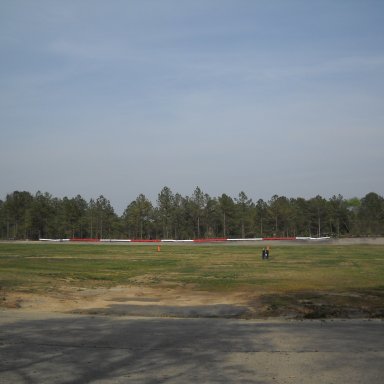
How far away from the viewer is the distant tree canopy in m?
138

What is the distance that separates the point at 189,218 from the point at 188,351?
137m

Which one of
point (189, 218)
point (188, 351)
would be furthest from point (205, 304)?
point (189, 218)

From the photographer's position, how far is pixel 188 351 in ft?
28.3

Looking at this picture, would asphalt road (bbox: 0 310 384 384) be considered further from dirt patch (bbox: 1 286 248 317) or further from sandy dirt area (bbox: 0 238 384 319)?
dirt patch (bbox: 1 286 248 317)

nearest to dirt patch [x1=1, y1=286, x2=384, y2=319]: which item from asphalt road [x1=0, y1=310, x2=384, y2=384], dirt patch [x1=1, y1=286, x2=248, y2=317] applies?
dirt patch [x1=1, y1=286, x2=248, y2=317]

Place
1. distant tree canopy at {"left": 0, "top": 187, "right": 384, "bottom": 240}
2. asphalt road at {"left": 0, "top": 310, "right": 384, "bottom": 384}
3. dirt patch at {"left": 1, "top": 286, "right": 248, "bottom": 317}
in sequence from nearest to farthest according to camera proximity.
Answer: asphalt road at {"left": 0, "top": 310, "right": 384, "bottom": 384}, dirt patch at {"left": 1, "top": 286, "right": 248, "bottom": 317}, distant tree canopy at {"left": 0, "top": 187, "right": 384, "bottom": 240}

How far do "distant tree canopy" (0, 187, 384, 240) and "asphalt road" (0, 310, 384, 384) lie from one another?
125901 millimetres

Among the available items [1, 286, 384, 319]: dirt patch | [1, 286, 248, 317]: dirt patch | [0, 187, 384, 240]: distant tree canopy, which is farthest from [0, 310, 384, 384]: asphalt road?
[0, 187, 384, 240]: distant tree canopy

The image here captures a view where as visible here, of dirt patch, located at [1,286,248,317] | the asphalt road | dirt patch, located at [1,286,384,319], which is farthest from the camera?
dirt patch, located at [1,286,248,317]

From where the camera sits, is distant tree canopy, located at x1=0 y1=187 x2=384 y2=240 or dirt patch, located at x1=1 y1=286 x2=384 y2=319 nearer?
dirt patch, located at x1=1 y1=286 x2=384 y2=319

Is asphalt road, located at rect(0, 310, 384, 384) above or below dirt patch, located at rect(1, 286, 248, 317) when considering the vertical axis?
above

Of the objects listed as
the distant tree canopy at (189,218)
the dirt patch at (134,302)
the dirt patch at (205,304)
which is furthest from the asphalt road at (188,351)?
the distant tree canopy at (189,218)

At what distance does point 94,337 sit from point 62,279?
13.6 metres

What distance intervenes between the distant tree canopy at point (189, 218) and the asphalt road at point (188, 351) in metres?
126
